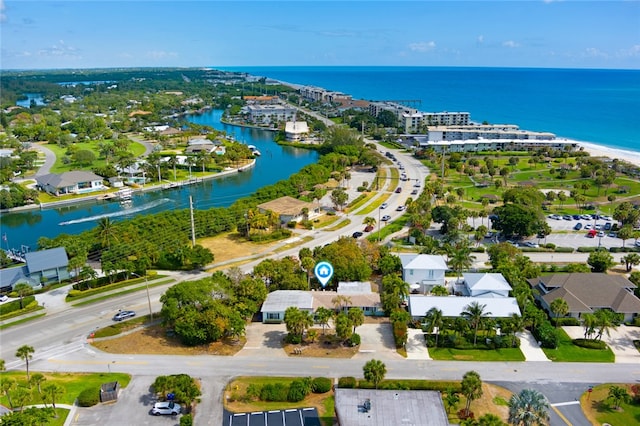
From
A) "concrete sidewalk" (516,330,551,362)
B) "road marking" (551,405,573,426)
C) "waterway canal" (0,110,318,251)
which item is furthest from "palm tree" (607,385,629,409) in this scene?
"waterway canal" (0,110,318,251)

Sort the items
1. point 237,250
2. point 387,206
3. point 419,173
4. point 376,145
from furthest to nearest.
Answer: point 376,145 → point 419,173 → point 387,206 → point 237,250

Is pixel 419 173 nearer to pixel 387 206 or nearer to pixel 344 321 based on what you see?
pixel 387 206

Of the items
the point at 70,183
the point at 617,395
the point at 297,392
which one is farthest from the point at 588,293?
the point at 70,183

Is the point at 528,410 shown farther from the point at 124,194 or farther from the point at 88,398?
the point at 124,194

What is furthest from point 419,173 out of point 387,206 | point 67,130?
point 67,130

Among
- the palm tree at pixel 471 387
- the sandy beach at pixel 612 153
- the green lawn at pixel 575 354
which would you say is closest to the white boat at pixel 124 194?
the palm tree at pixel 471 387

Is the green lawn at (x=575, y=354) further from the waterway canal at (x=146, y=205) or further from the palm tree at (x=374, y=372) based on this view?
the waterway canal at (x=146, y=205)
